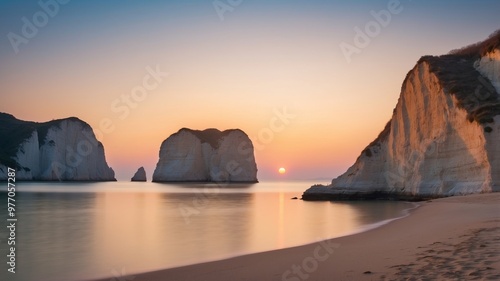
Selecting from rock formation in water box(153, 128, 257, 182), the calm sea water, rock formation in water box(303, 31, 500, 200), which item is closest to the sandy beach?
the calm sea water

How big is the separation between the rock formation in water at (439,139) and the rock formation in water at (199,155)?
3630 inches

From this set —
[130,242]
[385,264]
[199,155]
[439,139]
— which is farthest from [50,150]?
[385,264]

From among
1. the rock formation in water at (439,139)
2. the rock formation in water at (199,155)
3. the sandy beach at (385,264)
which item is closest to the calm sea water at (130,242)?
the sandy beach at (385,264)

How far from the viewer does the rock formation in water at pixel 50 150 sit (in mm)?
112875

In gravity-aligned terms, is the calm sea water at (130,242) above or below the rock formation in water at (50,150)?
below

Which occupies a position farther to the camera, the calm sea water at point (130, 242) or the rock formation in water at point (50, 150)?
the rock formation in water at point (50, 150)

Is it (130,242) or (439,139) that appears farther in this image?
(439,139)

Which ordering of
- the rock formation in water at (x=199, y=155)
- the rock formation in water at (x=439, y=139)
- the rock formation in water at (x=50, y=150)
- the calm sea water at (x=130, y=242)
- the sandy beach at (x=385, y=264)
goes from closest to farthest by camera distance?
the sandy beach at (x=385, y=264)
the calm sea water at (x=130, y=242)
the rock formation in water at (x=439, y=139)
the rock formation in water at (x=50, y=150)
the rock formation in water at (x=199, y=155)

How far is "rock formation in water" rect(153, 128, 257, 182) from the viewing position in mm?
138000

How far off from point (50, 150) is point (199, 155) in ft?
146

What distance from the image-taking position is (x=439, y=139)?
35188mm

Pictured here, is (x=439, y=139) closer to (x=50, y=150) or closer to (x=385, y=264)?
(x=385, y=264)

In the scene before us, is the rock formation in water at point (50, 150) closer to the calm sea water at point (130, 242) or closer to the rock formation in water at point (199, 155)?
the rock formation in water at point (199, 155)

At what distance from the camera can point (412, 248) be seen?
10.1 metres
